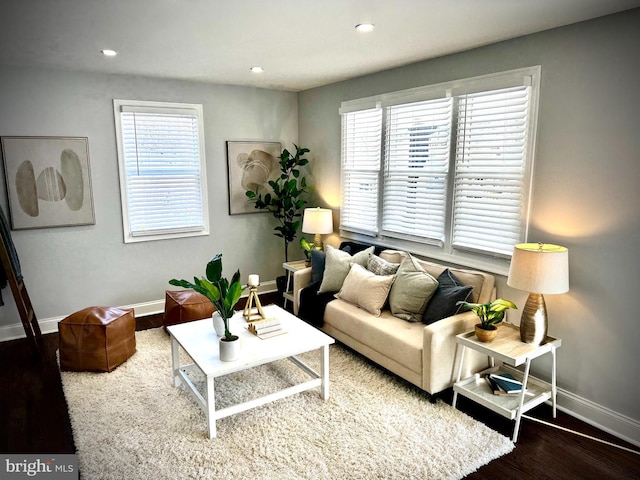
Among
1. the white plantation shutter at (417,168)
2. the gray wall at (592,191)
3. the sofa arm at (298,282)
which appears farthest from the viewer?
the sofa arm at (298,282)

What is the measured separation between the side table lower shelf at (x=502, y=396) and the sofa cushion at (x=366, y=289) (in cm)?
88

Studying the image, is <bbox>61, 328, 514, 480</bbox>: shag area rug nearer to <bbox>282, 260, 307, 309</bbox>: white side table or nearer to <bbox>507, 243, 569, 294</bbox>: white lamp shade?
<bbox>507, 243, 569, 294</bbox>: white lamp shade

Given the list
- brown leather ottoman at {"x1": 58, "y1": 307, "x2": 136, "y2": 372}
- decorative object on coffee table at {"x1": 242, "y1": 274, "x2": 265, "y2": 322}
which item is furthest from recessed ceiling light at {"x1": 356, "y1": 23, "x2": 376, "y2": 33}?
brown leather ottoman at {"x1": 58, "y1": 307, "x2": 136, "y2": 372}

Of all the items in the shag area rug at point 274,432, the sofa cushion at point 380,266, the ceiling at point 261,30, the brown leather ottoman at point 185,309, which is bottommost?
the shag area rug at point 274,432

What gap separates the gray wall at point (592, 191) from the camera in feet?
8.43

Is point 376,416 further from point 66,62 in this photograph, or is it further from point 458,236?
point 66,62

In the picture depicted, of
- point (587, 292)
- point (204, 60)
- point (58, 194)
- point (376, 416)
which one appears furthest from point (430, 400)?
point (58, 194)

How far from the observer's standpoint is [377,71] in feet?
13.9

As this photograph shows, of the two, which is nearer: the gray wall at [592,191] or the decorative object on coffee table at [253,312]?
the gray wall at [592,191]

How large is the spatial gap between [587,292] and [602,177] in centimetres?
73

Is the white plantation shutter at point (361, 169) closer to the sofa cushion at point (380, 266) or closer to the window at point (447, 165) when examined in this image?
the window at point (447, 165)

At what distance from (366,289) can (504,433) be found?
4.73 feet

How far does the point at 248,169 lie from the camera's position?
17.2 feet

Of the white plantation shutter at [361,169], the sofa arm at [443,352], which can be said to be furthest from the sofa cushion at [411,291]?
the white plantation shutter at [361,169]
